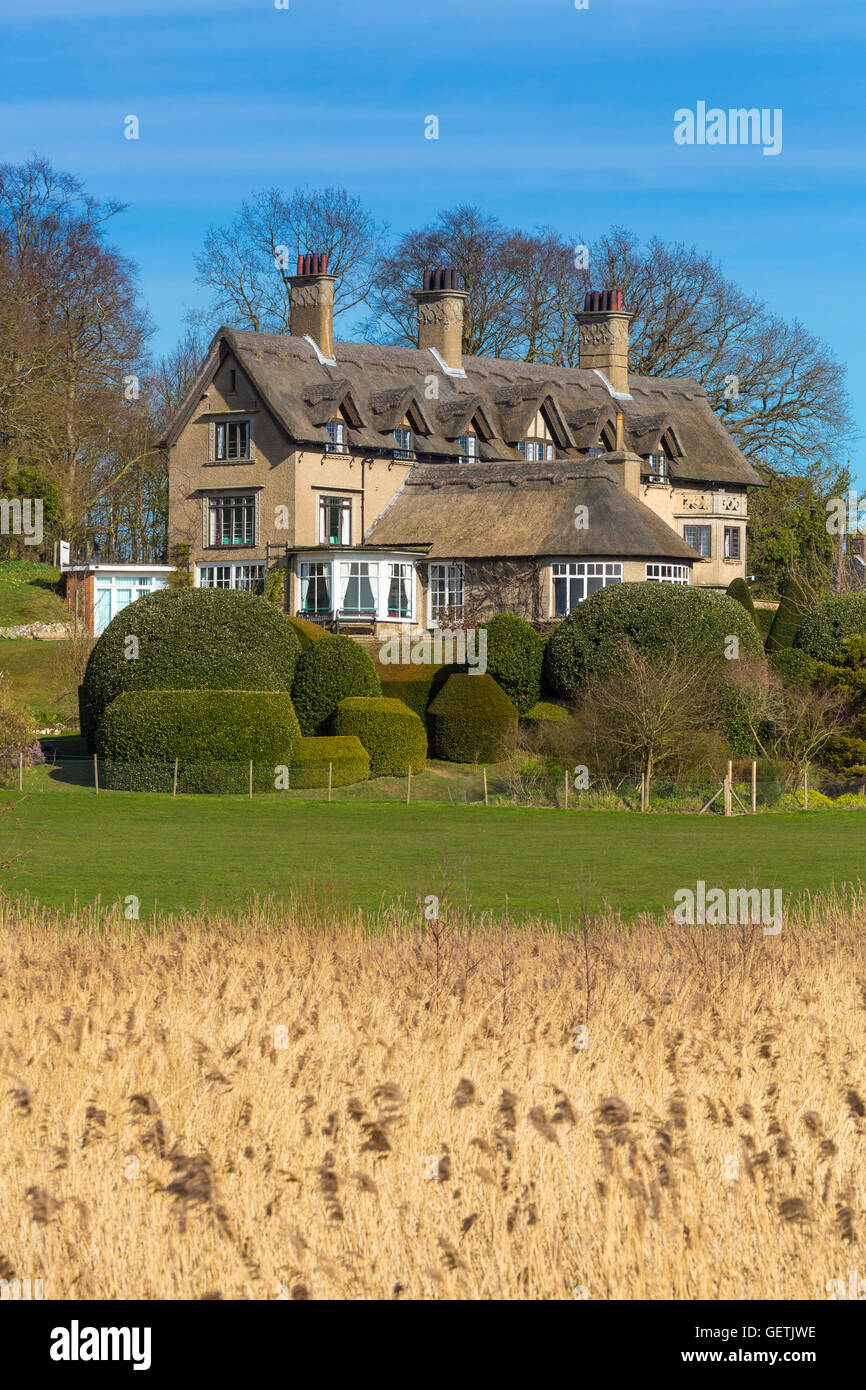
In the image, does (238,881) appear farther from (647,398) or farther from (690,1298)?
(647,398)

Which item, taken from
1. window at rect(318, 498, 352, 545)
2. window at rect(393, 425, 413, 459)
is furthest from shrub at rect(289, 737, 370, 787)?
window at rect(393, 425, 413, 459)

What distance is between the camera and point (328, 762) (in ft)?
120

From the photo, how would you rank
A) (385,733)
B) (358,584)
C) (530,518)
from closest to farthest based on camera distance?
(385,733) < (530,518) < (358,584)

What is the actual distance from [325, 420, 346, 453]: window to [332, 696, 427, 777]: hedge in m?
18.2

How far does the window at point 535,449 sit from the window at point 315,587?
1097 cm

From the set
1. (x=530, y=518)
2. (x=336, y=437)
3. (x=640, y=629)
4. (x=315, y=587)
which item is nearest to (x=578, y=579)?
(x=530, y=518)

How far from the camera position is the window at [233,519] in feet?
182

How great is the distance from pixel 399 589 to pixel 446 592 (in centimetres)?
149

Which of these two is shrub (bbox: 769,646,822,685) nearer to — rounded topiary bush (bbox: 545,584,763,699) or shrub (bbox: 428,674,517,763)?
rounded topiary bush (bbox: 545,584,763,699)

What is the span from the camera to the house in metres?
51.7

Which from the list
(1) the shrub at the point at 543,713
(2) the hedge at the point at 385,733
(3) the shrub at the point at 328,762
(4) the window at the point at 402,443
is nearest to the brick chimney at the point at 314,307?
(4) the window at the point at 402,443

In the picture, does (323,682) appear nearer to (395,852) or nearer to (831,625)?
(831,625)

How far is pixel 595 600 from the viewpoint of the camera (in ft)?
137
